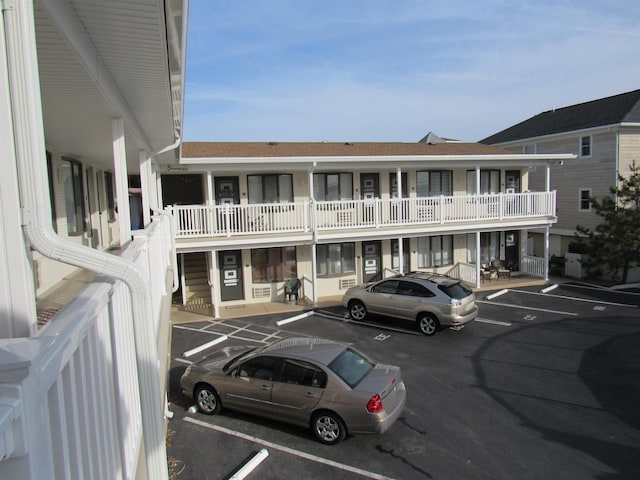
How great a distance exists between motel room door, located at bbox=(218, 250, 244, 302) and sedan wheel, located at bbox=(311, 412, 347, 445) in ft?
34.5

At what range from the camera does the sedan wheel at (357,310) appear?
15405mm

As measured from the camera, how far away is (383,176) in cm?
1978

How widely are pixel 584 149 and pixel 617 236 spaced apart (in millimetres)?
→ 6281

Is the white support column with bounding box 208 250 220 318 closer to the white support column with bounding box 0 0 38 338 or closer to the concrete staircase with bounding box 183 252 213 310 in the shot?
the concrete staircase with bounding box 183 252 213 310

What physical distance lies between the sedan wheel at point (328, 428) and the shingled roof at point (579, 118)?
22613 millimetres

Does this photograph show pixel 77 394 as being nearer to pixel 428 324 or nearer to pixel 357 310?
pixel 428 324

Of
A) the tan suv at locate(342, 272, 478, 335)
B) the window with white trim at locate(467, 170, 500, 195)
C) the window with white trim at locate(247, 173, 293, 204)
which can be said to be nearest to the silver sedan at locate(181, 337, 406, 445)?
the tan suv at locate(342, 272, 478, 335)

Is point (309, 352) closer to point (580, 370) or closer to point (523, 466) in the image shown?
point (523, 466)

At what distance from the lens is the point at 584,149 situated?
957 inches

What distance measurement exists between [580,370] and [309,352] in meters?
7.03

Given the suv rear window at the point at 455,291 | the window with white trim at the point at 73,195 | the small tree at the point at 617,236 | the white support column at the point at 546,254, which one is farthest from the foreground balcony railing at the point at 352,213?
the suv rear window at the point at 455,291

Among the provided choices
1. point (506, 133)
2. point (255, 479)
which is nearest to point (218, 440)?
point (255, 479)

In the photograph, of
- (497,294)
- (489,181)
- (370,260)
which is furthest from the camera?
(489,181)

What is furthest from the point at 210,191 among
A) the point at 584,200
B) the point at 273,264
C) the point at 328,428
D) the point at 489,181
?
the point at 584,200
